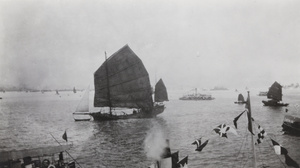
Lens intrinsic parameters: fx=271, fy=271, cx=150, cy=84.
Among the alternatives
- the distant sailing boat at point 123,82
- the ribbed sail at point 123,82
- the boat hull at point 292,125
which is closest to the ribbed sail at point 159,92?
the distant sailing boat at point 123,82

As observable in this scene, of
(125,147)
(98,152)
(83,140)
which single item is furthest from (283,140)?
(83,140)

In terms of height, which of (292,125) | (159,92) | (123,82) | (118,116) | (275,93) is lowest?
(292,125)

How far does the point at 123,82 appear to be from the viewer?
42625 millimetres

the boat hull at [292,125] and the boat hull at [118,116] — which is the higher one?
the boat hull at [118,116]

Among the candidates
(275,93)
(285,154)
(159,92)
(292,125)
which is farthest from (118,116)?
(275,93)

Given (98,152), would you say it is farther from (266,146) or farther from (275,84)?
(275,84)

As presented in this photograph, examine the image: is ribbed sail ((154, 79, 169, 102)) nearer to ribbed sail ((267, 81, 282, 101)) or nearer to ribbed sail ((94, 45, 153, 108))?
ribbed sail ((94, 45, 153, 108))

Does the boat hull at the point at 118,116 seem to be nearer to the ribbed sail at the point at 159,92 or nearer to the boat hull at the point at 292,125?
the ribbed sail at the point at 159,92

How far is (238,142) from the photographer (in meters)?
29.0

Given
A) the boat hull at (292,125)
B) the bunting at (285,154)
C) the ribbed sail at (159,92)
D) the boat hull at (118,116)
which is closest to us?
the bunting at (285,154)

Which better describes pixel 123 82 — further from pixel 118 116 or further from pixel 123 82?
pixel 118 116

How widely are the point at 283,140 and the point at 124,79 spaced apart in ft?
77.3

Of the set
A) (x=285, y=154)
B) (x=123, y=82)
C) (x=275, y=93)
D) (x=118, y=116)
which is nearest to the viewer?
(x=285, y=154)

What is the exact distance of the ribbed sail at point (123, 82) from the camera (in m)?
41.3
